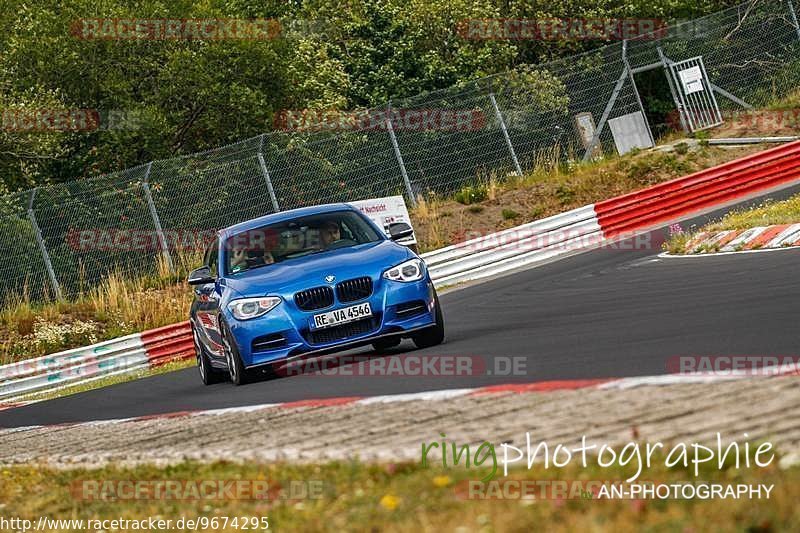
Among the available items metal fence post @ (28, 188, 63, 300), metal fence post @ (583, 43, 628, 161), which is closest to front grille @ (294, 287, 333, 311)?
metal fence post @ (28, 188, 63, 300)

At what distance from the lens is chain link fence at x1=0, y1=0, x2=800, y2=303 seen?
25172 millimetres

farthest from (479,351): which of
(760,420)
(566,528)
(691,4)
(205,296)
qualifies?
(691,4)

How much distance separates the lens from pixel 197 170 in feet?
83.0

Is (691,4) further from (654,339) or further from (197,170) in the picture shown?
(654,339)

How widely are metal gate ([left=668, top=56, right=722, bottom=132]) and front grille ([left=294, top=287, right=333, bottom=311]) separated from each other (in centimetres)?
1958

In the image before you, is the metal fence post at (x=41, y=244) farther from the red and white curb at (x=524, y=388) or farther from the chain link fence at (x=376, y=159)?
the red and white curb at (x=524, y=388)

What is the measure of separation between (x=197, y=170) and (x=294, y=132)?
6.91ft

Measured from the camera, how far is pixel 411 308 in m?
12.0

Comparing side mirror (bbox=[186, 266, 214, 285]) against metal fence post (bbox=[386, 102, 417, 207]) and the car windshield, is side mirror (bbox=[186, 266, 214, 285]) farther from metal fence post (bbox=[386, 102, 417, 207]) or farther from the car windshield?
metal fence post (bbox=[386, 102, 417, 207])

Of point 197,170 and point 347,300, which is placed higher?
point 197,170

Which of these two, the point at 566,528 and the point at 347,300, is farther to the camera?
the point at 347,300

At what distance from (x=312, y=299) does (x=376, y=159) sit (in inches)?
591

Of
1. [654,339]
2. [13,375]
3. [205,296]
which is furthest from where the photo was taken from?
[13,375]

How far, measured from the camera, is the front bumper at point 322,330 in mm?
11812
